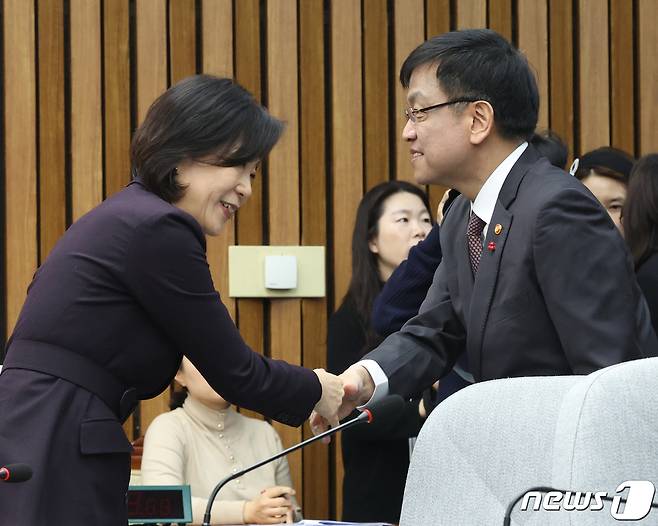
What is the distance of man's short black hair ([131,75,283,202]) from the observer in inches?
102

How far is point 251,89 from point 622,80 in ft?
4.80

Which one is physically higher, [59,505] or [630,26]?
[630,26]

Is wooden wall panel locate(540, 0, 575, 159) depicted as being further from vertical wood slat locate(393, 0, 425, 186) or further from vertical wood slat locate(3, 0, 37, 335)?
vertical wood slat locate(3, 0, 37, 335)

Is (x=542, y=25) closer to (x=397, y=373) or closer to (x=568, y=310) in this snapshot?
(x=397, y=373)

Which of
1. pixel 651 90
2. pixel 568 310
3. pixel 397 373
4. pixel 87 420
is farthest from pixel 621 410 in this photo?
pixel 651 90

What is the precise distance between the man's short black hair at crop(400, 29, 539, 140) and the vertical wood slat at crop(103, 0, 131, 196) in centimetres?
190

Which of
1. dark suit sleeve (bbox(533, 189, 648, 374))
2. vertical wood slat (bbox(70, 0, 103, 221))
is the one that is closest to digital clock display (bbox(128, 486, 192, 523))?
dark suit sleeve (bbox(533, 189, 648, 374))

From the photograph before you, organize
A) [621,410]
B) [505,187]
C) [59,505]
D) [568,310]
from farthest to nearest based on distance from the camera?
[505,187] → [568,310] → [59,505] → [621,410]

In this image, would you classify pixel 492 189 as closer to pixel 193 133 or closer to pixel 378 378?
pixel 378 378

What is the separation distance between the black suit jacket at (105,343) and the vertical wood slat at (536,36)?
8.90 ft

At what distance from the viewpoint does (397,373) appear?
3.01 metres

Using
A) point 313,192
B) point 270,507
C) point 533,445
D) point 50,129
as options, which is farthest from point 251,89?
point 533,445

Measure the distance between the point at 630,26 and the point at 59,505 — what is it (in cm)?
349

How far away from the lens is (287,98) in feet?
15.5
